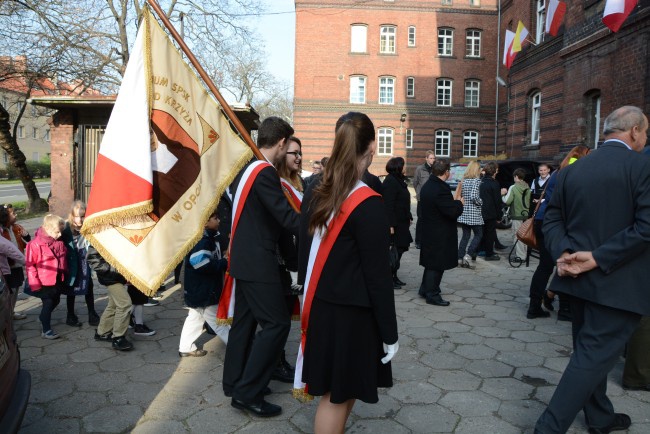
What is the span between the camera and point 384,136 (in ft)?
114

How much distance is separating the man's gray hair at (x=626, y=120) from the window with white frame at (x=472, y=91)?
33.4 metres

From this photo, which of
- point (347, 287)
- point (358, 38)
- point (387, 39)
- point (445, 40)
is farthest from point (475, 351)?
point (445, 40)

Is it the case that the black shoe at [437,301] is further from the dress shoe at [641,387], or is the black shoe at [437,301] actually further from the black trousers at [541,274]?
the dress shoe at [641,387]

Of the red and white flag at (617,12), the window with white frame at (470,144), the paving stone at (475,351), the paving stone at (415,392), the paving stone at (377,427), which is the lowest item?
the paving stone at (377,427)

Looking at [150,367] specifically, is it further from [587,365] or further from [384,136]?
[384,136]

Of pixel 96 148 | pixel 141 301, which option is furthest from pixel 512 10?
pixel 141 301

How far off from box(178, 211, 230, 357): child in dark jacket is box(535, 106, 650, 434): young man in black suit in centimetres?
270

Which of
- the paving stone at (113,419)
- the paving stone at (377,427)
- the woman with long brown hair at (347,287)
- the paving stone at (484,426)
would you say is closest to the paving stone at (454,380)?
the paving stone at (484,426)

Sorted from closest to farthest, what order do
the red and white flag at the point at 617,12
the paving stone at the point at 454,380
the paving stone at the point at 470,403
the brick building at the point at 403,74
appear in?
the paving stone at the point at 470,403, the paving stone at the point at 454,380, the red and white flag at the point at 617,12, the brick building at the point at 403,74

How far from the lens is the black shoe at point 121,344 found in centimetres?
492

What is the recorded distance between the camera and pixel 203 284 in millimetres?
4496

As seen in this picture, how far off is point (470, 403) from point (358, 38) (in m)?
33.2

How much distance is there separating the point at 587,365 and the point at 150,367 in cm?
348

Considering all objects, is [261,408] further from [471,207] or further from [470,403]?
[471,207]
